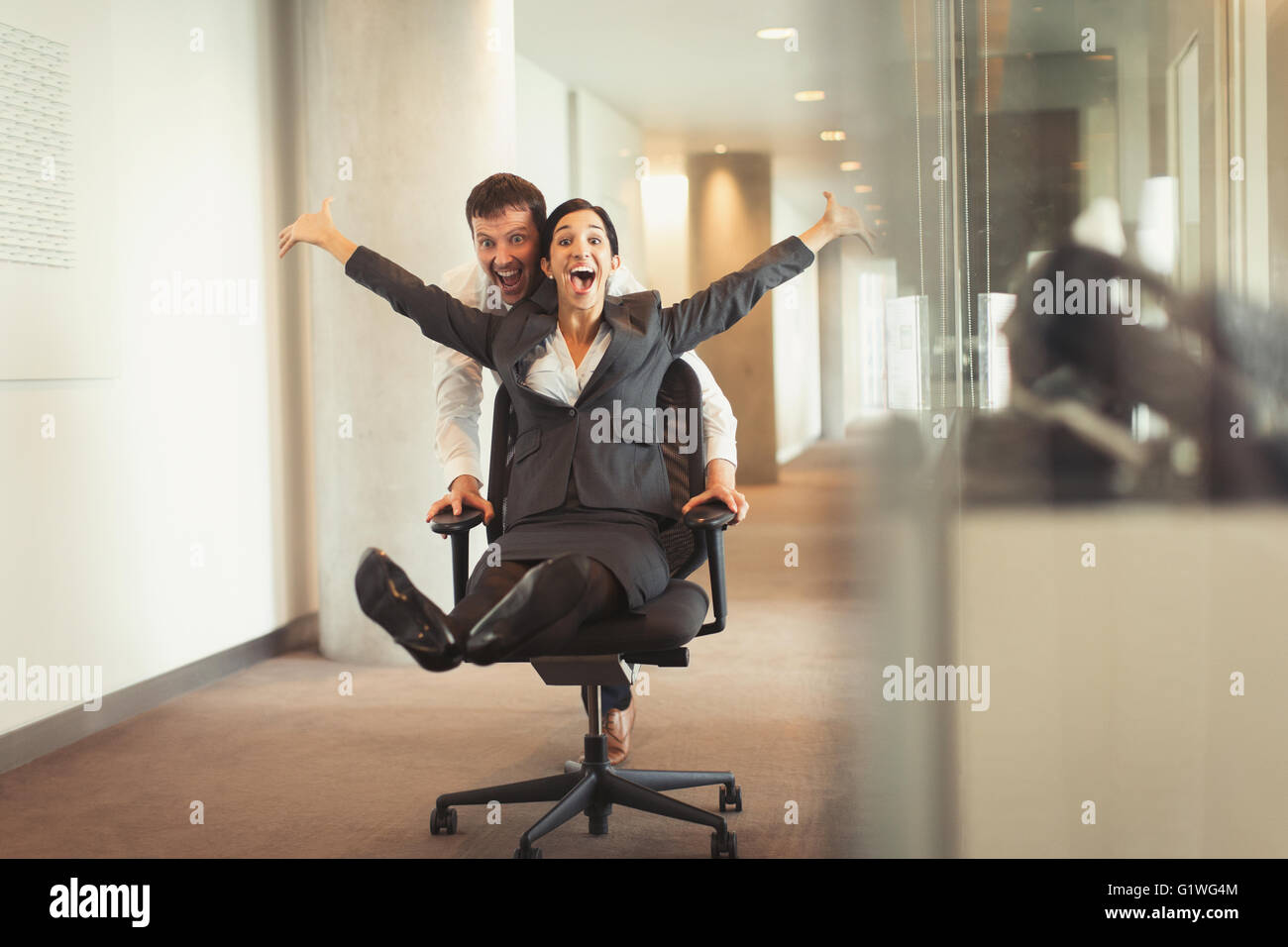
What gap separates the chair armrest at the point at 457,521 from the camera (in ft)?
8.90

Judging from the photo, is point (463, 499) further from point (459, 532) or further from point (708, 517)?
point (708, 517)

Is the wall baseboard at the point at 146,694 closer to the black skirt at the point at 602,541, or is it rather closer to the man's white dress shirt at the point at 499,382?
the man's white dress shirt at the point at 499,382

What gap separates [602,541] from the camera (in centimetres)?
257

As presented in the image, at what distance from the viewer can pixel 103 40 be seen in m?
3.85

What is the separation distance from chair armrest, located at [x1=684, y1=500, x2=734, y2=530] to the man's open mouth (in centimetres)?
75

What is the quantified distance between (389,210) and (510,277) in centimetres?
180

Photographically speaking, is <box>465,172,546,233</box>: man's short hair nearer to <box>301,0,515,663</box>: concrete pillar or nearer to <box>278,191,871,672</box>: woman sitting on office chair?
<box>278,191,871,672</box>: woman sitting on office chair

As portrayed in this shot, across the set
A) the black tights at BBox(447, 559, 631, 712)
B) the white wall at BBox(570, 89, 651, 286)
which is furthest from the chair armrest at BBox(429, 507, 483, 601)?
the white wall at BBox(570, 89, 651, 286)

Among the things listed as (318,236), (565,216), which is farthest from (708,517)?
(318,236)

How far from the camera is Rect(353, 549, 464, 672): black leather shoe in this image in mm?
2299

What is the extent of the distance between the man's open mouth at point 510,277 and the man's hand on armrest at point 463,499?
0.47 m

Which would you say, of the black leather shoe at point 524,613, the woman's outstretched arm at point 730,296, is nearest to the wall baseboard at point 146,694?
the black leather shoe at point 524,613
